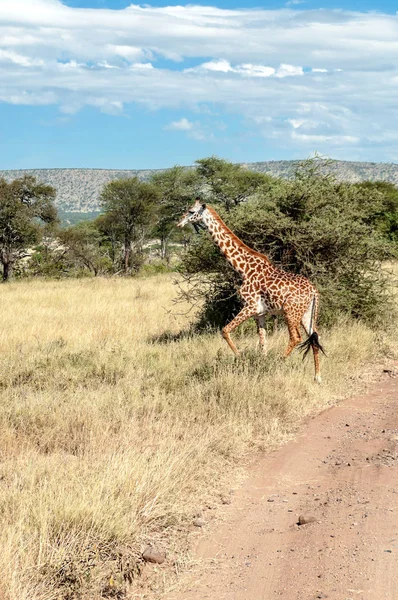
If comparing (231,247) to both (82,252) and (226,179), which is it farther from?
(226,179)

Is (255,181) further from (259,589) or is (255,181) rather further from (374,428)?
(259,589)

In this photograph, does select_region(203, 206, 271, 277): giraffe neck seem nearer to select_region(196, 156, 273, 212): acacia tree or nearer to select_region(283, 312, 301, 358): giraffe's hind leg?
select_region(283, 312, 301, 358): giraffe's hind leg

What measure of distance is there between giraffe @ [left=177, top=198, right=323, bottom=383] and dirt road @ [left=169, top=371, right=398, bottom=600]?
2788 millimetres

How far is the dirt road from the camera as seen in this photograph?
13.0 ft

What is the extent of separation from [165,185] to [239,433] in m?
36.7

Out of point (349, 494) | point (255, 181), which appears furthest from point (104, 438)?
point (255, 181)

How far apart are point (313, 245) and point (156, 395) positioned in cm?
558

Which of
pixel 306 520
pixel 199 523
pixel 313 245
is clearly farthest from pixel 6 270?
pixel 306 520

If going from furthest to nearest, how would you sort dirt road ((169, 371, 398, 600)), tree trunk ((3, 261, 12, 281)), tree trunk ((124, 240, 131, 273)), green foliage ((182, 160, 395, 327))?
1. tree trunk ((124, 240, 131, 273))
2. tree trunk ((3, 261, 12, 281))
3. green foliage ((182, 160, 395, 327))
4. dirt road ((169, 371, 398, 600))

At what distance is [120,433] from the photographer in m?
6.39

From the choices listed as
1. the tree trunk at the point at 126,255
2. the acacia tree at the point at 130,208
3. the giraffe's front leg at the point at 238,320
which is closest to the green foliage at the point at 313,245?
the giraffe's front leg at the point at 238,320

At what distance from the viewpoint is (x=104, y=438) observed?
6141 millimetres

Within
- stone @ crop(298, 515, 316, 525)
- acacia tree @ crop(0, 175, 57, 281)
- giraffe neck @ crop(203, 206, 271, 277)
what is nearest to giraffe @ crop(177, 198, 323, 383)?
giraffe neck @ crop(203, 206, 271, 277)

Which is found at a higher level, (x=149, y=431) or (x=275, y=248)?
(x=275, y=248)
